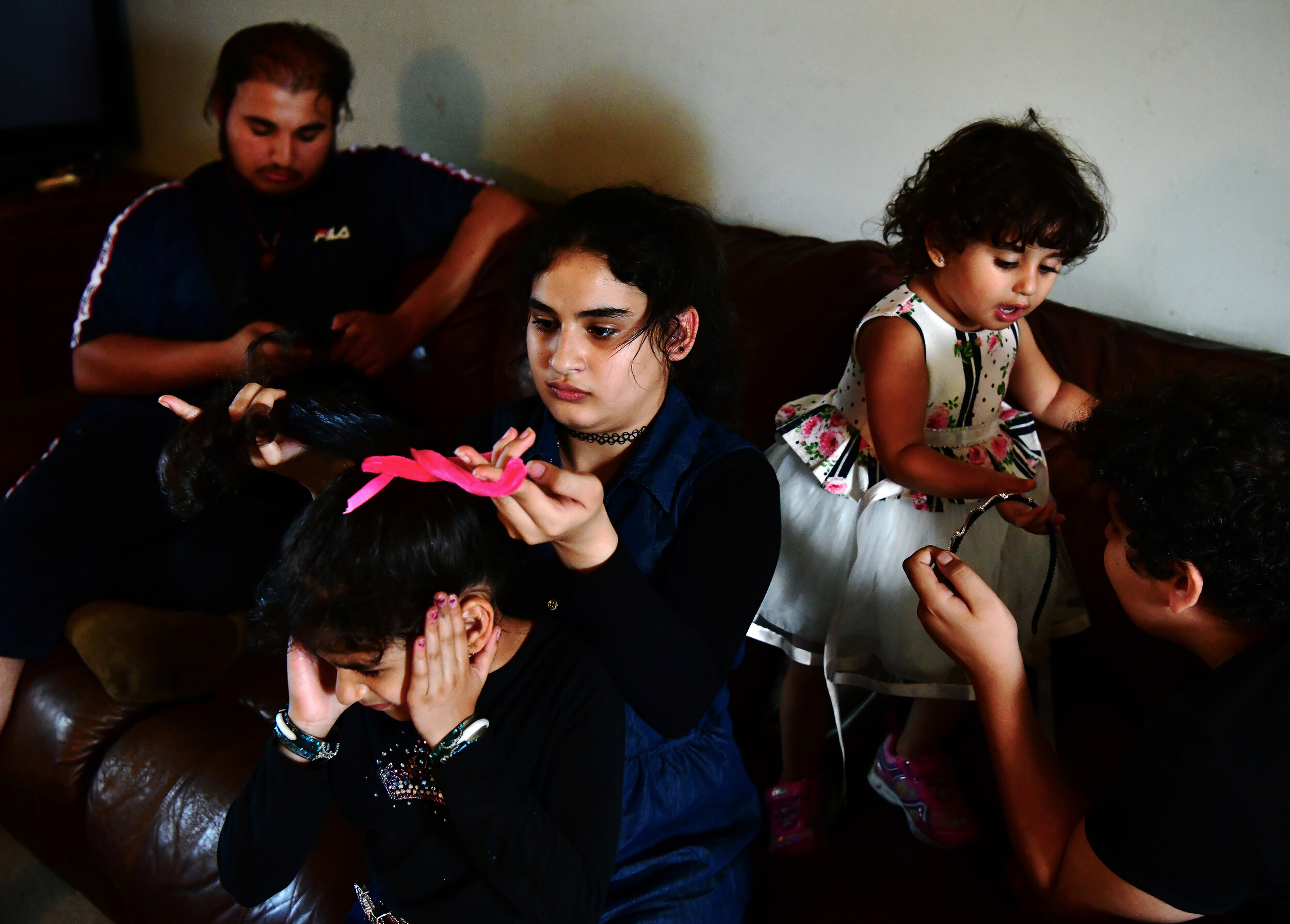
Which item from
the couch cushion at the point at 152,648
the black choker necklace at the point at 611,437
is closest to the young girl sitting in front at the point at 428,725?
the black choker necklace at the point at 611,437

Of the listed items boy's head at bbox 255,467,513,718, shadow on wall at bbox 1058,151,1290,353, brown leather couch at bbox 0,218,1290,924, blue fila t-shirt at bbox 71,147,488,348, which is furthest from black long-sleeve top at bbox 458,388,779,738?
blue fila t-shirt at bbox 71,147,488,348

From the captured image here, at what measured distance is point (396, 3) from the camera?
2424mm

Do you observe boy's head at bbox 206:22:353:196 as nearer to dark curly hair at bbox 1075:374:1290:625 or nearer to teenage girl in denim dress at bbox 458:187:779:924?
teenage girl in denim dress at bbox 458:187:779:924

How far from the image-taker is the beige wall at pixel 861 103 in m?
1.42

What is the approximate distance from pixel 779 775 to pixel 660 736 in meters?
0.51

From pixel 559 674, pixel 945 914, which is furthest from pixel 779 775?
pixel 559 674

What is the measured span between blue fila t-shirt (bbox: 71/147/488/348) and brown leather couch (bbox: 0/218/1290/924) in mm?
378

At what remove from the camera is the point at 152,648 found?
1.54 meters

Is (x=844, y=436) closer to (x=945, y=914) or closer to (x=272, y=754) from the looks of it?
(x=945, y=914)

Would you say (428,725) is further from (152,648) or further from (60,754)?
(60,754)

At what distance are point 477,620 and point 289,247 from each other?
1366 mm

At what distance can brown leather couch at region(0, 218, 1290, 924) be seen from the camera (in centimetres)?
132

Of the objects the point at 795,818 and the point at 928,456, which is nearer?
the point at 928,456

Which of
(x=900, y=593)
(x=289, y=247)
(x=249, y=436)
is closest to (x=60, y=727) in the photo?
(x=249, y=436)
